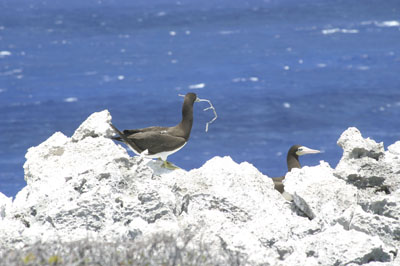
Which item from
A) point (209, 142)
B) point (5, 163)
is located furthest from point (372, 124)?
point (5, 163)

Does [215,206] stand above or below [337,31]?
above

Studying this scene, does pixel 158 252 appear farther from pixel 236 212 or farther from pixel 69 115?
pixel 69 115

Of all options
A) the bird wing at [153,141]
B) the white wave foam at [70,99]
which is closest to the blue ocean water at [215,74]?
the white wave foam at [70,99]

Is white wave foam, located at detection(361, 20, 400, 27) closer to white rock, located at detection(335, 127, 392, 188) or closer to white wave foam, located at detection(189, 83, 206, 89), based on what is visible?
white wave foam, located at detection(189, 83, 206, 89)

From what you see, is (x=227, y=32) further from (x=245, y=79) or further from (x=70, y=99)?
(x=70, y=99)

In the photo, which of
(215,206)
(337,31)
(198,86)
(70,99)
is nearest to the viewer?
(215,206)

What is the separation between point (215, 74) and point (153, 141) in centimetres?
3067

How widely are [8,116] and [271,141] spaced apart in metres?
11.0

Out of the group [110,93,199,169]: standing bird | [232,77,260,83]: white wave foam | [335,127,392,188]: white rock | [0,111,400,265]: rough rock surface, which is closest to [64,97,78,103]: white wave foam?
[232,77,260,83]: white wave foam

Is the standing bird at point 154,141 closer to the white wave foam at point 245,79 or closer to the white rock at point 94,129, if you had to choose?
the white rock at point 94,129

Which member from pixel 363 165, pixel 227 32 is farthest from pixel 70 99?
pixel 363 165

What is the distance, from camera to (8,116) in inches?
1232

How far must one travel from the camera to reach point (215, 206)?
22.2 ft

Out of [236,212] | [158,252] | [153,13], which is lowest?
[153,13]
